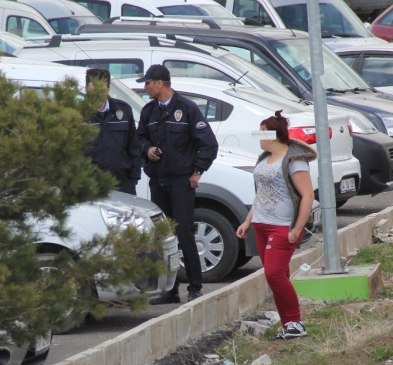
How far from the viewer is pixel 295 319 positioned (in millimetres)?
7230

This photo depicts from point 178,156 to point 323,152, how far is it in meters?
1.18

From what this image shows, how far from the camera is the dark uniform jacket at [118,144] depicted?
8180mm

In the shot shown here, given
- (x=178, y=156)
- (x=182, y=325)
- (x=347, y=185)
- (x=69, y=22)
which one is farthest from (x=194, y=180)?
(x=69, y=22)

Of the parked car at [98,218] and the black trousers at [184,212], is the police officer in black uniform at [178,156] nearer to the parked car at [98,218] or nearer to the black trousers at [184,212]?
the black trousers at [184,212]

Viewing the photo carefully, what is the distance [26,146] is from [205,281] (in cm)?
534

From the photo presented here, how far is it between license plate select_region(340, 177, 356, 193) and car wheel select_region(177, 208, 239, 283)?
2662 mm

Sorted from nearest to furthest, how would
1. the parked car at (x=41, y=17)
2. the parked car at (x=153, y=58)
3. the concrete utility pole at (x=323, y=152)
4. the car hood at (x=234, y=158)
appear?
1. the concrete utility pole at (x=323, y=152)
2. the car hood at (x=234, y=158)
3. the parked car at (x=153, y=58)
4. the parked car at (x=41, y=17)

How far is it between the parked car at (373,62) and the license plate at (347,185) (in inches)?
233

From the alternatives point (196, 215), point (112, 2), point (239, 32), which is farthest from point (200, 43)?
point (112, 2)

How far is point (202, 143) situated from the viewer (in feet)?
Result: 27.0

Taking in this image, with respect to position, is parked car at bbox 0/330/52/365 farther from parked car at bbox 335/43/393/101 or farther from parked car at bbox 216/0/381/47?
parked car at bbox 216/0/381/47

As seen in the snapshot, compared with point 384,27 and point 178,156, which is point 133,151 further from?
point 384,27

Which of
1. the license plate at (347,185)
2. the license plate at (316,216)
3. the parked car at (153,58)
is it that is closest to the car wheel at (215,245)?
the license plate at (316,216)

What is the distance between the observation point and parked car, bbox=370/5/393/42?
2411 cm
